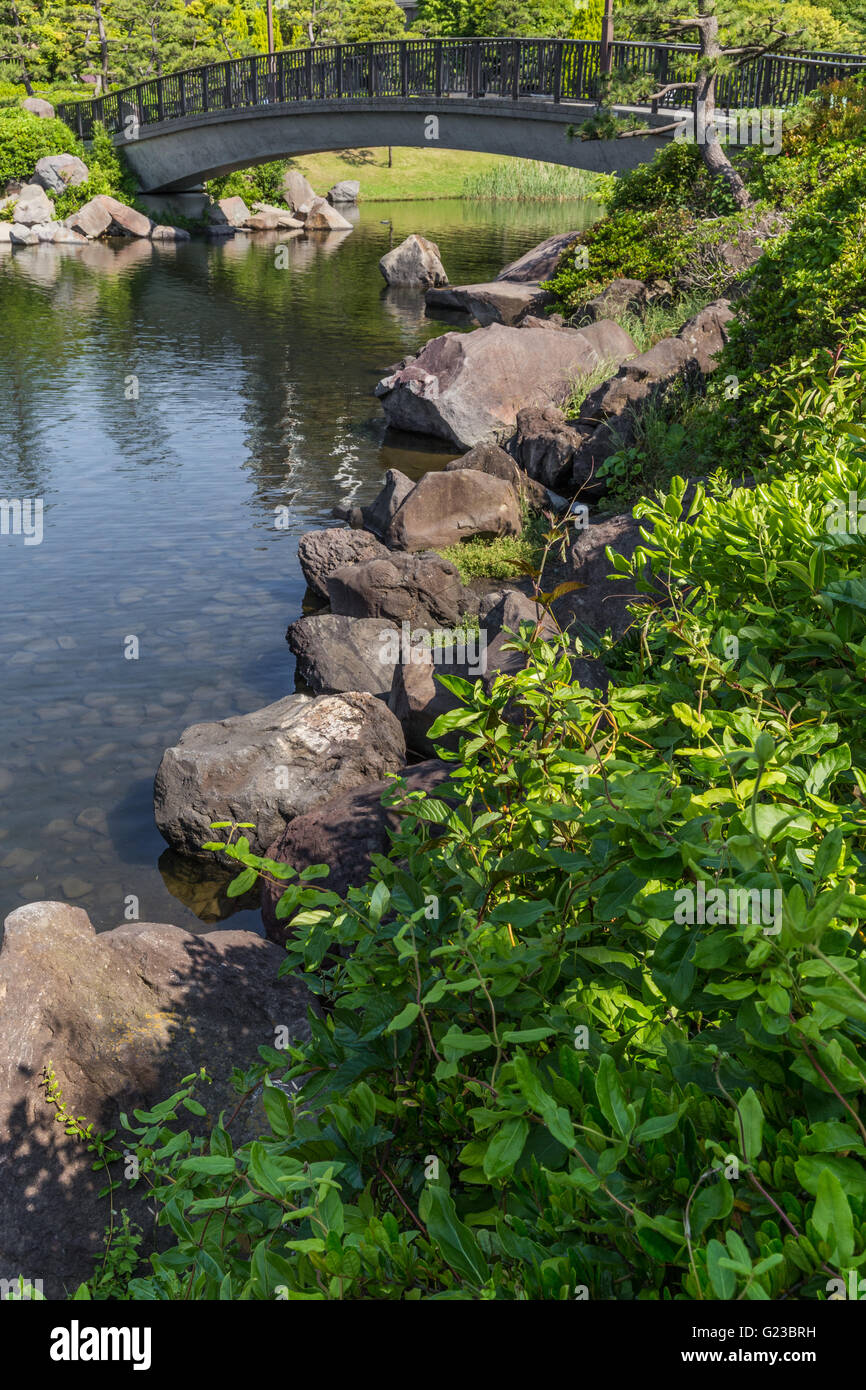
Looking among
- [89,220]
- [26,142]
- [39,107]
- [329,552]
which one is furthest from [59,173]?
[329,552]

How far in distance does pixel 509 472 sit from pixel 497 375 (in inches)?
145

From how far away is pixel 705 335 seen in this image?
46.3 feet

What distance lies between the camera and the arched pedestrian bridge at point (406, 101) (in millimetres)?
26625

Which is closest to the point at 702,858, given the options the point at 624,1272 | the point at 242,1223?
the point at 624,1272

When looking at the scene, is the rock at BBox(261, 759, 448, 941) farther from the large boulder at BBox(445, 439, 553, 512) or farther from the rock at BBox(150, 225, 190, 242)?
the rock at BBox(150, 225, 190, 242)

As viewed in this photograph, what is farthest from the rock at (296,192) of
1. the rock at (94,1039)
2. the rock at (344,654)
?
the rock at (94,1039)

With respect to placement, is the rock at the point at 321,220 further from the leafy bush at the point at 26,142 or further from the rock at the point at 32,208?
the rock at the point at 32,208

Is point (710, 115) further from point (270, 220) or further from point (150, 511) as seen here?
point (270, 220)

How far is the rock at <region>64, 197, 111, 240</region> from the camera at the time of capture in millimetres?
40688

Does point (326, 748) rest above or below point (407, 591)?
below

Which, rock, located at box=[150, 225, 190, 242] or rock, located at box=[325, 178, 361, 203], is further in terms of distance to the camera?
rock, located at box=[325, 178, 361, 203]

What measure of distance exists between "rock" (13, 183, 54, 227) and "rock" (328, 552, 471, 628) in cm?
3612

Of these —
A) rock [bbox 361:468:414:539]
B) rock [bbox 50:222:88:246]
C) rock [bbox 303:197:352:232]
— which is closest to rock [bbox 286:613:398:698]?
rock [bbox 361:468:414:539]

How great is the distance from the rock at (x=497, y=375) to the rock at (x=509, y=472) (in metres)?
2.63
